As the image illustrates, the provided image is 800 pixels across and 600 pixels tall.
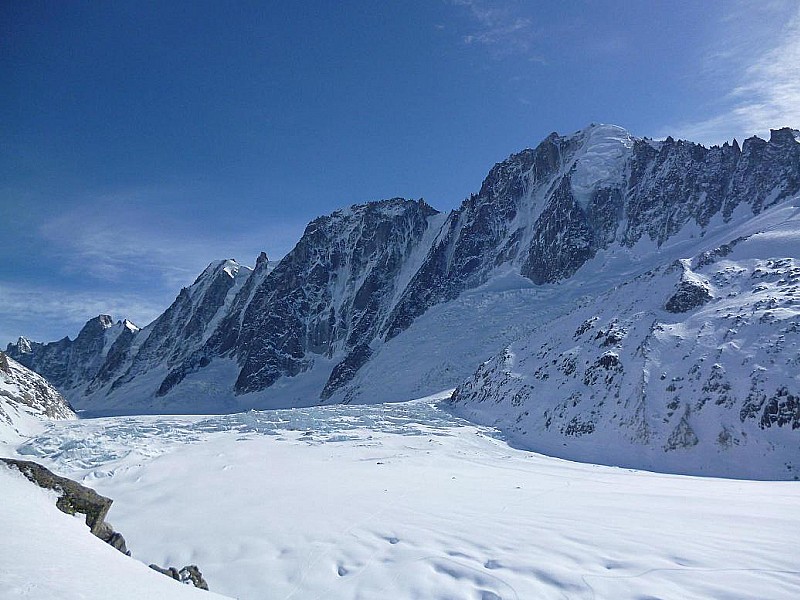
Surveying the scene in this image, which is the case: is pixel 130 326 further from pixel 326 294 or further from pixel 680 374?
pixel 680 374

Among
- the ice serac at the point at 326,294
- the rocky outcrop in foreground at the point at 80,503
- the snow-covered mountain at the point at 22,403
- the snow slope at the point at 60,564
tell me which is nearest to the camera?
the snow slope at the point at 60,564

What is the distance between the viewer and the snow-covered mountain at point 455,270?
6494cm

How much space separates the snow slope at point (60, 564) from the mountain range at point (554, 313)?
80.1 ft

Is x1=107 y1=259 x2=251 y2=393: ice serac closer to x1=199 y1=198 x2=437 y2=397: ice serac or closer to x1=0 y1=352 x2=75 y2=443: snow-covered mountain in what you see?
x1=199 y1=198 x2=437 y2=397: ice serac

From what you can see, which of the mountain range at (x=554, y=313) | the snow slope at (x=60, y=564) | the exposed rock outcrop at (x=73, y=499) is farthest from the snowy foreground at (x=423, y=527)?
the mountain range at (x=554, y=313)

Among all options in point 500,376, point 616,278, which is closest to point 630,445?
point 500,376

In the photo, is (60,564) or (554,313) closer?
(60,564)

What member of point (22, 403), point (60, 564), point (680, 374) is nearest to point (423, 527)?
point (60, 564)

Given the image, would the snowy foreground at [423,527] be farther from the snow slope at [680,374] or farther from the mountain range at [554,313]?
the mountain range at [554,313]

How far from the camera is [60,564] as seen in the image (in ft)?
16.8

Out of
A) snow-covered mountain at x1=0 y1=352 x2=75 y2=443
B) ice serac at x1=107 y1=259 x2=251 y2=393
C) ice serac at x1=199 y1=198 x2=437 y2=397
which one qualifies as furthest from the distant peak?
snow-covered mountain at x1=0 y1=352 x2=75 y2=443

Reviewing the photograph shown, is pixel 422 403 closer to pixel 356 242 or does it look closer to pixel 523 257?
pixel 523 257

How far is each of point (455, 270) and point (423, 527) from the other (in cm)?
8353

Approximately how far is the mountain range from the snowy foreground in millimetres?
9032
